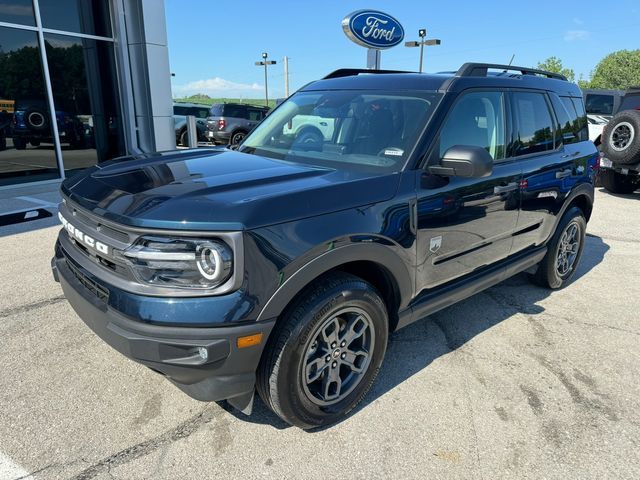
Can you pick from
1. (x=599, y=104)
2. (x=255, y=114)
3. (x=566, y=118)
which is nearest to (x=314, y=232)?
(x=566, y=118)

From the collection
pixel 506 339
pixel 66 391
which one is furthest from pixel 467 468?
pixel 66 391

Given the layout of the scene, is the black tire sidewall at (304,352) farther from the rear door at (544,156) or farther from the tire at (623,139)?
the tire at (623,139)

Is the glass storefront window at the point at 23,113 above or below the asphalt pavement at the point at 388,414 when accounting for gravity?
above

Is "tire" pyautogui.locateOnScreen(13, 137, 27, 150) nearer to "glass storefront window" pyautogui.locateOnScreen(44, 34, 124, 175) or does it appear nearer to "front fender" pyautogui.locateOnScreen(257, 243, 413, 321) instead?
"glass storefront window" pyautogui.locateOnScreen(44, 34, 124, 175)

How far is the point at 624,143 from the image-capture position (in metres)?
8.48

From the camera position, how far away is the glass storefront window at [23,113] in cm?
880

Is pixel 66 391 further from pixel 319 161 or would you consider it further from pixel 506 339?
pixel 506 339

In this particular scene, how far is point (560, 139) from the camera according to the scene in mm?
4055

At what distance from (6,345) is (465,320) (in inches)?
133

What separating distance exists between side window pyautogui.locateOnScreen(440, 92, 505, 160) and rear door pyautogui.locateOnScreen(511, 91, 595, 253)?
0.21m

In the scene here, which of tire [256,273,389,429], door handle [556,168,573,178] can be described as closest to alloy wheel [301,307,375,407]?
tire [256,273,389,429]

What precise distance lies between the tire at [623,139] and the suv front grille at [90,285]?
9007mm

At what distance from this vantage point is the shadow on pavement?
2728 millimetres

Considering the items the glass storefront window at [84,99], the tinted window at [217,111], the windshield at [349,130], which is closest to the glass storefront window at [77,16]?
the glass storefront window at [84,99]
